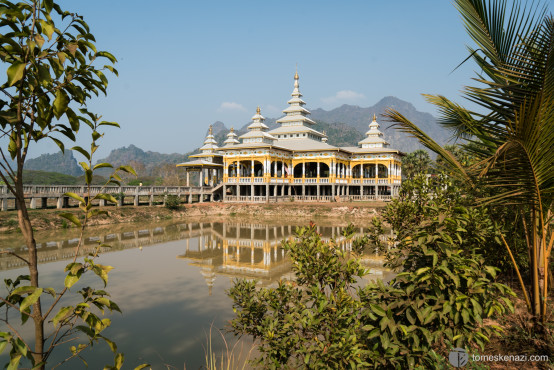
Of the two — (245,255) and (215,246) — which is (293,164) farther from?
(245,255)

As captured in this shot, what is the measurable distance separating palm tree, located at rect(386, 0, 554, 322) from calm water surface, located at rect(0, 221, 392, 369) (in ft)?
15.0

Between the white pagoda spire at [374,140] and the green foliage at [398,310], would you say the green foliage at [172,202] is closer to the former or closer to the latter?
the white pagoda spire at [374,140]

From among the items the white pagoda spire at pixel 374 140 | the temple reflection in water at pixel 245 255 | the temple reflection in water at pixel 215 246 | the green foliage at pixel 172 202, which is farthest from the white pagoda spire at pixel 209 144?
the temple reflection in water at pixel 245 255

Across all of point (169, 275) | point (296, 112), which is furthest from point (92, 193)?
point (296, 112)

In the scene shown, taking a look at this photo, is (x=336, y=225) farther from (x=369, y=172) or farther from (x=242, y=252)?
(x=369, y=172)

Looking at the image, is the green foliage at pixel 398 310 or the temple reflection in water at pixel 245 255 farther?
the temple reflection in water at pixel 245 255

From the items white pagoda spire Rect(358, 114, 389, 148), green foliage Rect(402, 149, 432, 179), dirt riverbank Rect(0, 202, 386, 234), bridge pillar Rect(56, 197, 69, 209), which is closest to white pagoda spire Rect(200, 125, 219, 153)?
dirt riverbank Rect(0, 202, 386, 234)

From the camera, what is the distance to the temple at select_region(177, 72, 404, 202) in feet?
107

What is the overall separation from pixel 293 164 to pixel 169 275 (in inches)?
1040

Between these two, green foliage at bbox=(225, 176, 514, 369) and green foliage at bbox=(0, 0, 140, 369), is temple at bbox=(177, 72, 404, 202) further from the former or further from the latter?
green foliage at bbox=(0, 0, 140, 369)

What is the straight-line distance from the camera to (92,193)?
2623 cm

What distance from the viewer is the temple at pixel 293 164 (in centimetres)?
3262

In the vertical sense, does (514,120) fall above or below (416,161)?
below

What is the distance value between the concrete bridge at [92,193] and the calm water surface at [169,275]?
295cm
